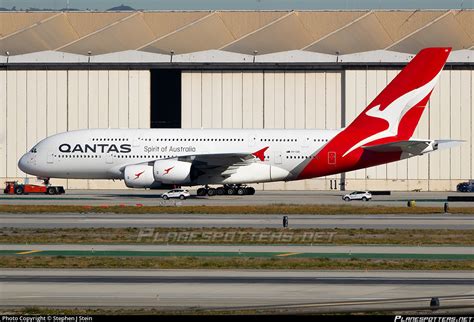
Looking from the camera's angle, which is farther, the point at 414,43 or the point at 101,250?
the point at 414,43

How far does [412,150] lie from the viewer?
75.6 m

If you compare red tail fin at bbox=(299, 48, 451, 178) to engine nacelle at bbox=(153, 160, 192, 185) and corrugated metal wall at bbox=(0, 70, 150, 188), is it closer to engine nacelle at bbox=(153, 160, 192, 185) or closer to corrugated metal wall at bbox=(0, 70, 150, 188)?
engine nacelle at bbox=(153, 160, 192, 185)

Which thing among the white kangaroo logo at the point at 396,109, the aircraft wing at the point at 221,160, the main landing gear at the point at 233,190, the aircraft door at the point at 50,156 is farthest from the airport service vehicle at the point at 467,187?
the aircraft door at the point at 50,156

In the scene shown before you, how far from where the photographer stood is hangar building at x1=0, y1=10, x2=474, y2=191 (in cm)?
9506

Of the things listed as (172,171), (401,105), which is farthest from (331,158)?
(172,171)

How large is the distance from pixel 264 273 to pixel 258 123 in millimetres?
65649

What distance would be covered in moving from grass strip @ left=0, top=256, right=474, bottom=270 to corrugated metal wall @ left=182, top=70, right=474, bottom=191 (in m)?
60.7

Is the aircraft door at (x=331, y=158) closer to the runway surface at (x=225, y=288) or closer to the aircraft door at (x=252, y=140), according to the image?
the aircraft door at (x=252, y=140)

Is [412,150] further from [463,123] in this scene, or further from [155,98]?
[155,98]

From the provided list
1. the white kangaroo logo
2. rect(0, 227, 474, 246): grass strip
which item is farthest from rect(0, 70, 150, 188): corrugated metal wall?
rect(0, 227, 474, 246): grass strip

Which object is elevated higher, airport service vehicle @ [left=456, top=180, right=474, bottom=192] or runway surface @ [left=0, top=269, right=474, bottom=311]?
runway surface @ [left=0, top=269, right=474, bottom=311]

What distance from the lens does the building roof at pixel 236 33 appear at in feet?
317

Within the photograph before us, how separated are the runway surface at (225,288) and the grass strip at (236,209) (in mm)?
27057

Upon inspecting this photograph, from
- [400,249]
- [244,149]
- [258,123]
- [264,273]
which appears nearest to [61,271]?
[264,273]
